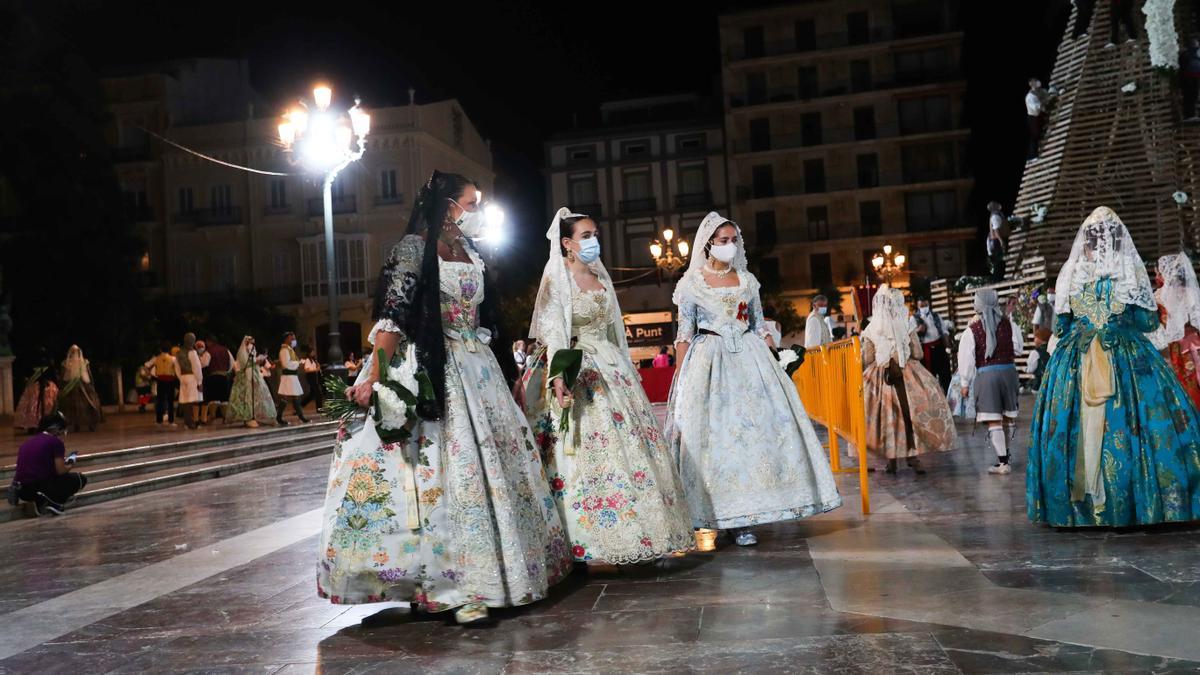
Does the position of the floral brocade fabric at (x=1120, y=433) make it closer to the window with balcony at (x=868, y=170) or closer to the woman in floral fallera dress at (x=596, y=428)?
the woman in floral fallera dress at (x=596, y=428)

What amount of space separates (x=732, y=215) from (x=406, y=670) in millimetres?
49252

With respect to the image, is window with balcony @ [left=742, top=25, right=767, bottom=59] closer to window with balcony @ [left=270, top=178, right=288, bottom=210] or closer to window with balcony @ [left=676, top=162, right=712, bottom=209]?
window with balcony @ [left=676, top=162, right=712, bottom=209]

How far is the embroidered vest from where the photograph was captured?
9.03m

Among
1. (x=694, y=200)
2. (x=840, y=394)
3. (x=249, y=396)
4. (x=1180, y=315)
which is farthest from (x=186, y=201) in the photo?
(x=1180, y=315)

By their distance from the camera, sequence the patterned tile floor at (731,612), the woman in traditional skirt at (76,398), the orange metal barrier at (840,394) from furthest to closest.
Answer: the woman in traditional skirt at (76,398), the orange metal barrier at (840,394), the patterned tile floor at (731,612)

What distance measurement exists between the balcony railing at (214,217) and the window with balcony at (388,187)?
624cm

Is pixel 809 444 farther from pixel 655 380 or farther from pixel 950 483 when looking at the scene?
pixel 655 380

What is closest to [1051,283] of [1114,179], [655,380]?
[1114,179]

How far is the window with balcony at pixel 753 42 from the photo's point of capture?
51.8 meters

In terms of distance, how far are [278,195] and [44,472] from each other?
36261mm

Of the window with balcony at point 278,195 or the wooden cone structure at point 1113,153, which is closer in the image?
the wooden cone structure at point 1113,153

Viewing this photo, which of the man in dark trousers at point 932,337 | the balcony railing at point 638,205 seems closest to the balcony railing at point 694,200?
the balcony railing at point 638,205

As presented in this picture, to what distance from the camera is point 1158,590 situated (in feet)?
14.4

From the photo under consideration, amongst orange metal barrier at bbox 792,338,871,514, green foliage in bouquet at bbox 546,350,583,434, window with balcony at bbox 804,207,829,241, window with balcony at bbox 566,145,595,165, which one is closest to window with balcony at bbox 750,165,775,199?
window with balcony at bbox 804,207,829,241
